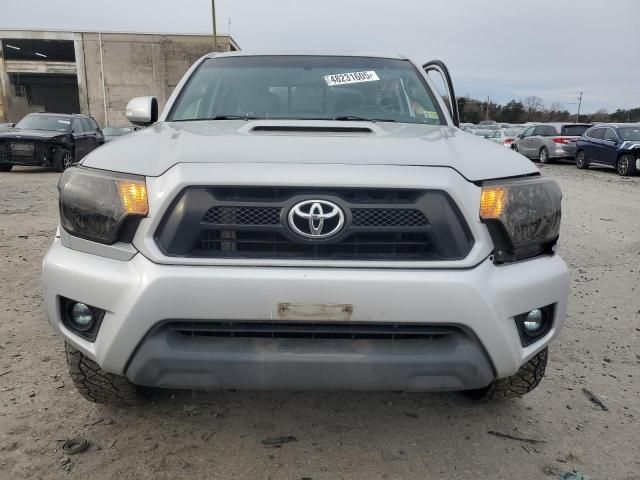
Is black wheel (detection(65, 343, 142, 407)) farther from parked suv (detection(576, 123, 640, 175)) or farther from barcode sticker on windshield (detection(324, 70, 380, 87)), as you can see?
parked suv (detection(576, 123, 640, 175))

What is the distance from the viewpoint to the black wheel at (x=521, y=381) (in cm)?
235

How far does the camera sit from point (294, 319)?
182cm

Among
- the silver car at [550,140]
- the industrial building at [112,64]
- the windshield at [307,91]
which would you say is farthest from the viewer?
the industrial building at [112,64]

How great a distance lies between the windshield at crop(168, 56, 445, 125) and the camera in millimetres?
3035

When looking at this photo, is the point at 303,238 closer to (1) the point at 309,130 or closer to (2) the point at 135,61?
(1) the point at 309,130

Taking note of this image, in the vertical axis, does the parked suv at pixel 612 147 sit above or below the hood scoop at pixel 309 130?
below

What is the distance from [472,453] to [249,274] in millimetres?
1300

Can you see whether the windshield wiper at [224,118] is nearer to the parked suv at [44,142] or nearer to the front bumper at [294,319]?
the front bumper at [294,319]

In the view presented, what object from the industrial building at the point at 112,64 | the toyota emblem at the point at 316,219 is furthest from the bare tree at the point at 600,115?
the toyota emblem at the point at 316,219

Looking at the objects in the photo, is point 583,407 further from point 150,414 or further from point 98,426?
point 98,426

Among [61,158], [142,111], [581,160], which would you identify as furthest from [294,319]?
[581,160]

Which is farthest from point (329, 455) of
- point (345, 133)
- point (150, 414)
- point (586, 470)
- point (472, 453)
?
point (345, 133)

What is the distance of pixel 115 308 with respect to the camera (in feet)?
6.00

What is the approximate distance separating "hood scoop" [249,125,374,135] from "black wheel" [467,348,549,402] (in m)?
1.26
